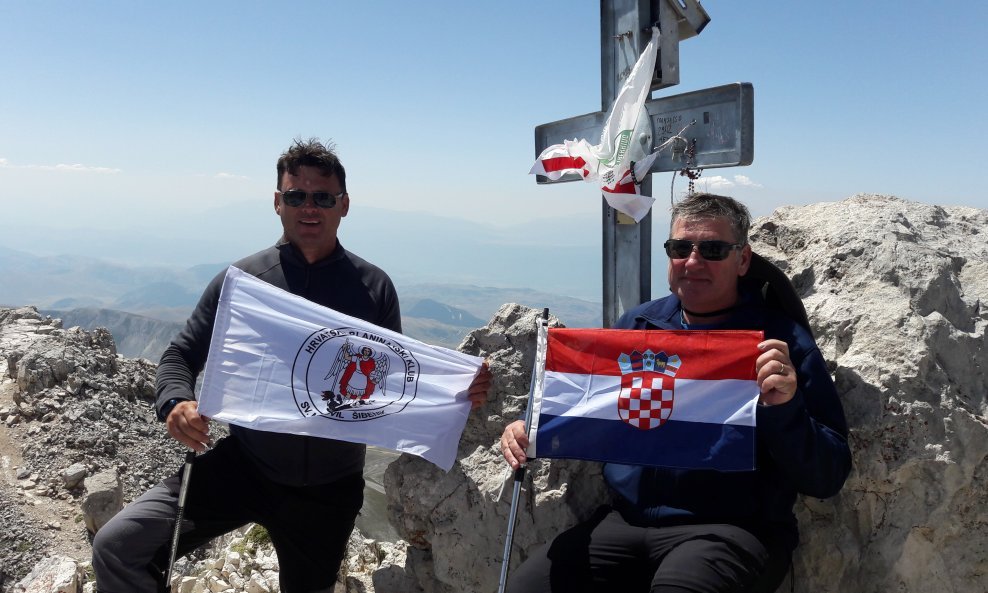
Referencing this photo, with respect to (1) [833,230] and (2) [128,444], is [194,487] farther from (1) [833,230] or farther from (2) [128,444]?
(2) [128,444]

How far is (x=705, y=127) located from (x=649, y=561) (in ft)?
11.1

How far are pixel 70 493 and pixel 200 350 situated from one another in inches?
225

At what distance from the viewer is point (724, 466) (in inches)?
145

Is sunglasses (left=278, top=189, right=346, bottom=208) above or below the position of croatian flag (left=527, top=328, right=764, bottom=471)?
above

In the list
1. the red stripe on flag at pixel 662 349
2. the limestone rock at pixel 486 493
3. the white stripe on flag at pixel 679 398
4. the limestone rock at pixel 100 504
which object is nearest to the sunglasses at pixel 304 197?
the limestone rock at pixel 486 493

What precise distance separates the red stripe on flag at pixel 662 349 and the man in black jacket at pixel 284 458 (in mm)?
817

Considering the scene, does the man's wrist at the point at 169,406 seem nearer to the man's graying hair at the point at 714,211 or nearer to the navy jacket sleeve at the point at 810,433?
the man's graying hair at the point at 714,211

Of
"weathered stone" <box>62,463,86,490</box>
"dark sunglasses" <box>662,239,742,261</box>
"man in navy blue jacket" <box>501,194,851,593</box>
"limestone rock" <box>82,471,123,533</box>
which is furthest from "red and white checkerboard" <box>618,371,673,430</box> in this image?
"weathered stone" <box>62,463,86,490</box>

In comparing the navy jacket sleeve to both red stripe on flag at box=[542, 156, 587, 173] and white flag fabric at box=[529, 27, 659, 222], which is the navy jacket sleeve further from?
red stripe on flag at box=[542, 156, 587, 173]

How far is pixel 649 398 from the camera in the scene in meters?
4.08

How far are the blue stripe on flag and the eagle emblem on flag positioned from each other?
6cm

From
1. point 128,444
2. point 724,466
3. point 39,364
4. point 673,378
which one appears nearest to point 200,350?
point 673,378

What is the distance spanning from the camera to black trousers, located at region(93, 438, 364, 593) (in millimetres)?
4496

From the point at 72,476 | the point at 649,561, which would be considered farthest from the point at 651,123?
the point at 72,476
